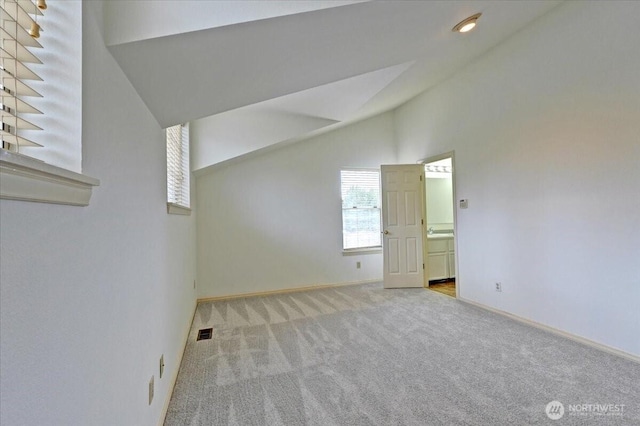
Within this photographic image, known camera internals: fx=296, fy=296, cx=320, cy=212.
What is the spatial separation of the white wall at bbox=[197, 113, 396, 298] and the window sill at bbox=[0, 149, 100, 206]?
3700mm

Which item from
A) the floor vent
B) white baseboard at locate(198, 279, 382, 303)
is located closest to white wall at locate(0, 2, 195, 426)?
the floor vent

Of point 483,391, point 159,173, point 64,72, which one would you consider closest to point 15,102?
point 64,72

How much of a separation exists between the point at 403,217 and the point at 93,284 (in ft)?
14.5

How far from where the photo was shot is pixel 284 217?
15.6 ft

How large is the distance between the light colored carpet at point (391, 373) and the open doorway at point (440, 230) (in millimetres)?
1452

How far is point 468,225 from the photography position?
3.89m

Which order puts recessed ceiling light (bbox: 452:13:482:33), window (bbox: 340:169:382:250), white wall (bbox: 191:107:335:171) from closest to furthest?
recessed ceiling light (bbox: 452:13:482:33)
white wall (bbox: 191:107:335:171)
window (bbox: 340:169:382:250)

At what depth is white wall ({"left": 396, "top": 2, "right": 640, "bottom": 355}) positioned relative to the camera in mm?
2381

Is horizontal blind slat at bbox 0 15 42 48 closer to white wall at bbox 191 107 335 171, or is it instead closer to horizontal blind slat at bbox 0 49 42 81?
horizontal blind slat at bbox 0 49 42 81

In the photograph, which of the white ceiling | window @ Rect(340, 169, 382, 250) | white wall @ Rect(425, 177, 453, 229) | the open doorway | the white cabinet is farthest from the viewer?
white wall @ Rect(425, 177, 453, 229)

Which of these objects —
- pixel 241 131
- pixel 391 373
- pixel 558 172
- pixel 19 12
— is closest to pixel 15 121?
pixel 19 12

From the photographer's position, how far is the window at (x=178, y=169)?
264 cm

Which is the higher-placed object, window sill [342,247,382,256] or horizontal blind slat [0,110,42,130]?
horizontal blind slat [0,110,42,130]

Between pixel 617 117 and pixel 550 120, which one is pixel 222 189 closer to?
pixel 550 120
